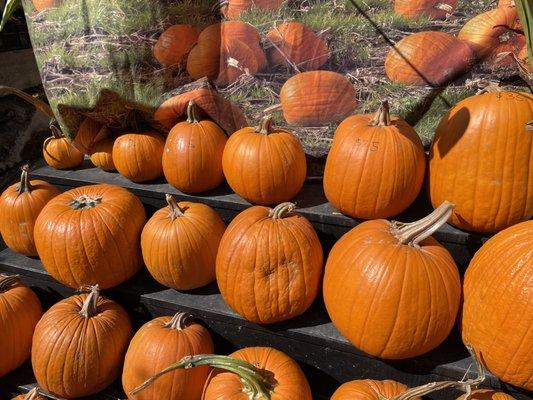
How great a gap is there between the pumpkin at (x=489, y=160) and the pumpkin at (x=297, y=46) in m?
0.76

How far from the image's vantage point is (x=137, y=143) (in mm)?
2482

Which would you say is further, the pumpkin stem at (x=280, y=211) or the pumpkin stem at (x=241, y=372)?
the pumpkin stem at (x=280, y=211)

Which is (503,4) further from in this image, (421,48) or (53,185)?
(53,185)

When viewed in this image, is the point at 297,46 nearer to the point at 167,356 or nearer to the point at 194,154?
the point at 194,154

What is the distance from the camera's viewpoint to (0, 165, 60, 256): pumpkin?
2412mm

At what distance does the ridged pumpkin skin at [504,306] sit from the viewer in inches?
52.3

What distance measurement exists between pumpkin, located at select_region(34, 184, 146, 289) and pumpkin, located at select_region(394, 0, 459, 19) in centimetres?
155

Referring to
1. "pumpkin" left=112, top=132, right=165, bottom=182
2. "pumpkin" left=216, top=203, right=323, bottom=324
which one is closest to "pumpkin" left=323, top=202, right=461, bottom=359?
"pumpkin" left=216, top=203, right=323, bottom=324

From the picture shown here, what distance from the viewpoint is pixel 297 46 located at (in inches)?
88.0

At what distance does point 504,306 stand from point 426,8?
1.34 m

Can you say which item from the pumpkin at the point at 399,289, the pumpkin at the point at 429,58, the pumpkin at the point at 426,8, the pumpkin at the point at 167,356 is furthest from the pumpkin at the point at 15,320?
the pumpkin at the point at 426,8

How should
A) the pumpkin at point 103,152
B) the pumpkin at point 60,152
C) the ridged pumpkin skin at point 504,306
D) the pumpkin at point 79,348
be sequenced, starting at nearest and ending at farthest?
the ridged pumpkin skin at point 504,306 → the pumpkin at point 79,348 → the pumpkin at point 103,152 → the pumpkin at point 60,152

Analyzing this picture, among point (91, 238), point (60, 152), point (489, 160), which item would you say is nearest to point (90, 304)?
point (91, 238)

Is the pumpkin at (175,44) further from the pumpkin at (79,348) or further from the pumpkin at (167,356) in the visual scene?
the pumpkin at (167,356)
